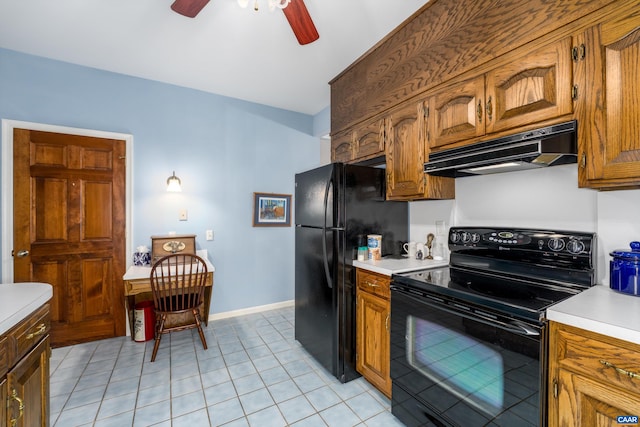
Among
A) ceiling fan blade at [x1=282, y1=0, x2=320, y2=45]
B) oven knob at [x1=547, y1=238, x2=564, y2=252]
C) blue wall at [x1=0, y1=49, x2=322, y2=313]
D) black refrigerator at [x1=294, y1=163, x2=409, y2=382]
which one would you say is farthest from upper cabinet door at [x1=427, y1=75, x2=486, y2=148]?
blue wall at [x1=0, y1=49, x2=322, y2=313]

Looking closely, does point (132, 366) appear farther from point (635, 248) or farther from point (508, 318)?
point (635, 248)

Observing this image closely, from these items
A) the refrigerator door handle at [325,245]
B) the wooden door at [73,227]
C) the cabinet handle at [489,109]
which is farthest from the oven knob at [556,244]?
the wooden door at [73,227]

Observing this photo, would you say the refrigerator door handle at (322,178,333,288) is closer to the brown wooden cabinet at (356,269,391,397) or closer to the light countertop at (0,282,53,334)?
the brown wooden cabinet at (356,269,391,397)

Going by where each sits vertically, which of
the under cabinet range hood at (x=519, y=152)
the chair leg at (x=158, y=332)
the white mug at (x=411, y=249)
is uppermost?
the under cabinet range hood at (x=519, y=152)

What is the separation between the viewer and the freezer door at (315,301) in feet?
7.00

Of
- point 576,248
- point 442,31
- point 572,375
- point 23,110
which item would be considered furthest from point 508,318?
point 23,110

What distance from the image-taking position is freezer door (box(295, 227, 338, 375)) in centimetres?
213

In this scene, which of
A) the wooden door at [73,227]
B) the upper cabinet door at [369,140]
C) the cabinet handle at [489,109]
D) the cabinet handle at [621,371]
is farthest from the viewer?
the wooden door at [73,227]

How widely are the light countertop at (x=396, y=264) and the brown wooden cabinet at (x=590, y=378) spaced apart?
2.77ft

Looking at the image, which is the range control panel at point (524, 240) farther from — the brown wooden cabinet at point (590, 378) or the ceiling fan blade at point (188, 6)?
the ceiling fan blade at point (188, 6)

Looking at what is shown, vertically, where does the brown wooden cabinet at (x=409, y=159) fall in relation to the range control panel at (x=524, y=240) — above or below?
above

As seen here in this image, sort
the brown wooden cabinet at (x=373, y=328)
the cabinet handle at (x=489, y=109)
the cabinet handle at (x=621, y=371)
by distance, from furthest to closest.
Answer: the brown wooden cabinet at (x=373, y=328) → the cabinet handle at (x=489, y=109) → the cabinet handle at (x=621, y=371)

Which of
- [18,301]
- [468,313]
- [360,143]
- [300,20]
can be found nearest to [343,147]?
[360,143]

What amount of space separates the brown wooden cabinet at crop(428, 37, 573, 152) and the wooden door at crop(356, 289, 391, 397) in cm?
115
